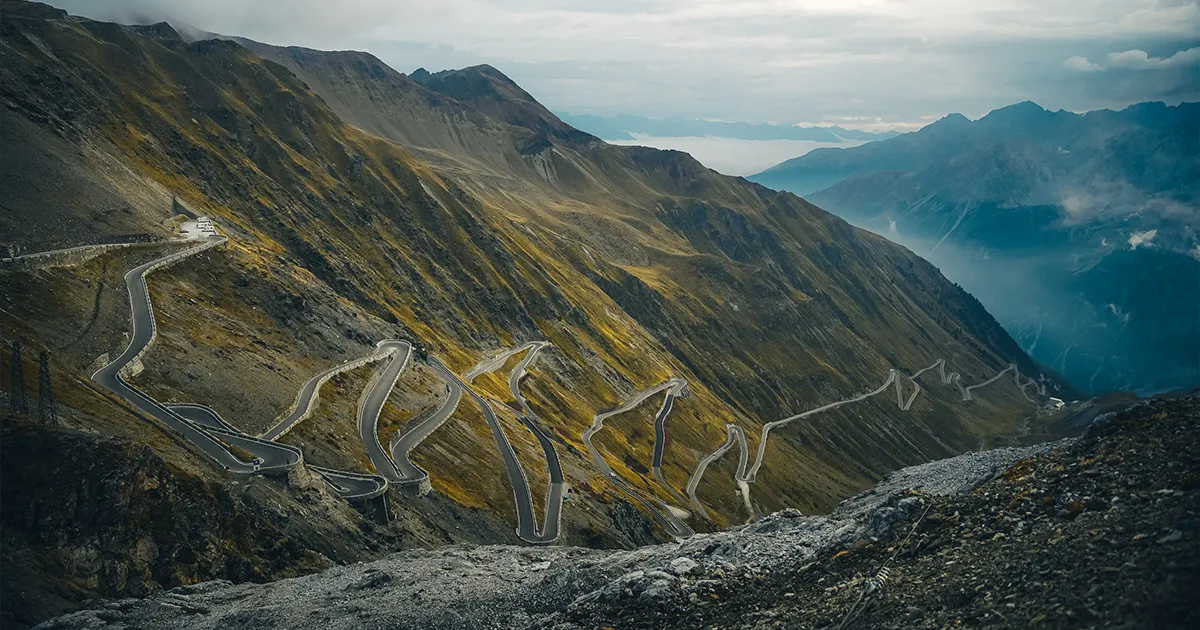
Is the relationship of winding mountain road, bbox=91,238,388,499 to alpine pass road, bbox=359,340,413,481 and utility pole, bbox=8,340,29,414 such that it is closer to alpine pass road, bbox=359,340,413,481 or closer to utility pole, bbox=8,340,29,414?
alpine pass road, bbox=359,340,413,481

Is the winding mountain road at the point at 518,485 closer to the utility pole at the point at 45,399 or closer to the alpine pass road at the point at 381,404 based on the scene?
the alpine pass road at the point at 381,404

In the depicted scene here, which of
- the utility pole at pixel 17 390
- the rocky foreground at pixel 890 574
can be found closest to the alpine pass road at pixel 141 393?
the utility pole at pixel 17 390

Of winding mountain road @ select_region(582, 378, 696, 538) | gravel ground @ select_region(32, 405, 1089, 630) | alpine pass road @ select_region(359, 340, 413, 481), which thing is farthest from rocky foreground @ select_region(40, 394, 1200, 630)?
winding mountain road @ select_region(582, 378, 696, 538)

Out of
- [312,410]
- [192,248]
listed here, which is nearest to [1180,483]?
[312,410]

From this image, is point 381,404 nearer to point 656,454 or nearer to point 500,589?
point 500,589

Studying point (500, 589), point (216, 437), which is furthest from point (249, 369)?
point (500, 589)
